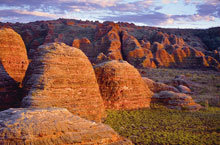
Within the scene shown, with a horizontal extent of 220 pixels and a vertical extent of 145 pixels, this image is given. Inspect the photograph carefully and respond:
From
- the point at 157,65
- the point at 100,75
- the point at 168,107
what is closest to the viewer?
the point at 100,75

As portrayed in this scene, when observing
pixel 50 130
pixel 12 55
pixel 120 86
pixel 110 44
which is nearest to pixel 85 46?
pixel 110 44

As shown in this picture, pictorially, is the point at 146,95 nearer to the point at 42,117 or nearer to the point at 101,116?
the point at 101,116

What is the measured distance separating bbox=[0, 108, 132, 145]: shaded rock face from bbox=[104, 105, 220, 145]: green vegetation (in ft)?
9.26

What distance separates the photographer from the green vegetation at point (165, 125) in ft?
29.7

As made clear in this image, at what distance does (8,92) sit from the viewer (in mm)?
10594

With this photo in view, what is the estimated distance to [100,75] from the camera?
536 inches

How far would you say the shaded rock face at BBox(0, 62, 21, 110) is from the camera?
1043 centimetres

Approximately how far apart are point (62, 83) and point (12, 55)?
11.9 ft

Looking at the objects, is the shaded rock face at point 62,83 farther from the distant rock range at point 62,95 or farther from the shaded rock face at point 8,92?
the shaded rock face at point 8,92

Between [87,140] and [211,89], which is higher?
[87,140]

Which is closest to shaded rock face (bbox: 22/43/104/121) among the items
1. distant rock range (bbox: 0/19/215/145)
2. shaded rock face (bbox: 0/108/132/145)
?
distant rock range (bbox: 0/19/215/145)

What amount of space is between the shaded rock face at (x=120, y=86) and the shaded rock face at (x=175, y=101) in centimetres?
153

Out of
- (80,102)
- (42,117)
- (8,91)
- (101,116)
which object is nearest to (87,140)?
(42,117)

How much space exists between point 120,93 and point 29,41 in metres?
52.2
